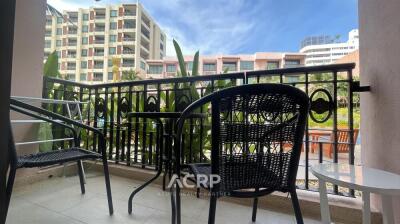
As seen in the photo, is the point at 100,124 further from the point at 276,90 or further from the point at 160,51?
the point at 160,51

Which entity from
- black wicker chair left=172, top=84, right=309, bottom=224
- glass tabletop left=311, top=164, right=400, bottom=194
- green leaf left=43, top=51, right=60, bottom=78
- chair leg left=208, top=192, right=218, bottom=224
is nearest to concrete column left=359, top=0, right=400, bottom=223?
glass tabletop left=311, top=164, right=400, bottom=194

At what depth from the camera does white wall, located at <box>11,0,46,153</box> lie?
1826 millimetres

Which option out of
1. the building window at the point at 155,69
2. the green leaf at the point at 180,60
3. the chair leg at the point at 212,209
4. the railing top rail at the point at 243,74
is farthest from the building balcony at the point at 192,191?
the building window at the point at 155,69

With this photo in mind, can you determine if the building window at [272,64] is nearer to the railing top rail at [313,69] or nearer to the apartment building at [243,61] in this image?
the apartment building at [243,61]

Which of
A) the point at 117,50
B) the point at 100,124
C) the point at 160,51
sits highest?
the point at 160,51

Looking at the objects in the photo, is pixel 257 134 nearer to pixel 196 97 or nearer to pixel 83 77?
pixel 196 97

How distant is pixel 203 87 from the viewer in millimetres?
2131

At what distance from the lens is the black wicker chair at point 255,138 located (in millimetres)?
835

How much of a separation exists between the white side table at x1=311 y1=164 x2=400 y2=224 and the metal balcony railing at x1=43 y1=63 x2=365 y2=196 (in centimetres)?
49

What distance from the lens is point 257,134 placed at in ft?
2.91

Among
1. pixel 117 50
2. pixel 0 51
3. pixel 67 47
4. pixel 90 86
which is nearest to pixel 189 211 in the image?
pixel 0 51

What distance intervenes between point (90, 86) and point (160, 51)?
153 ft

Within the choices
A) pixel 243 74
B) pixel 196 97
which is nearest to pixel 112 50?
pixel 196 97

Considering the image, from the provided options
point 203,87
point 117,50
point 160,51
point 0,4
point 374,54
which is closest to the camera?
point 0,4
